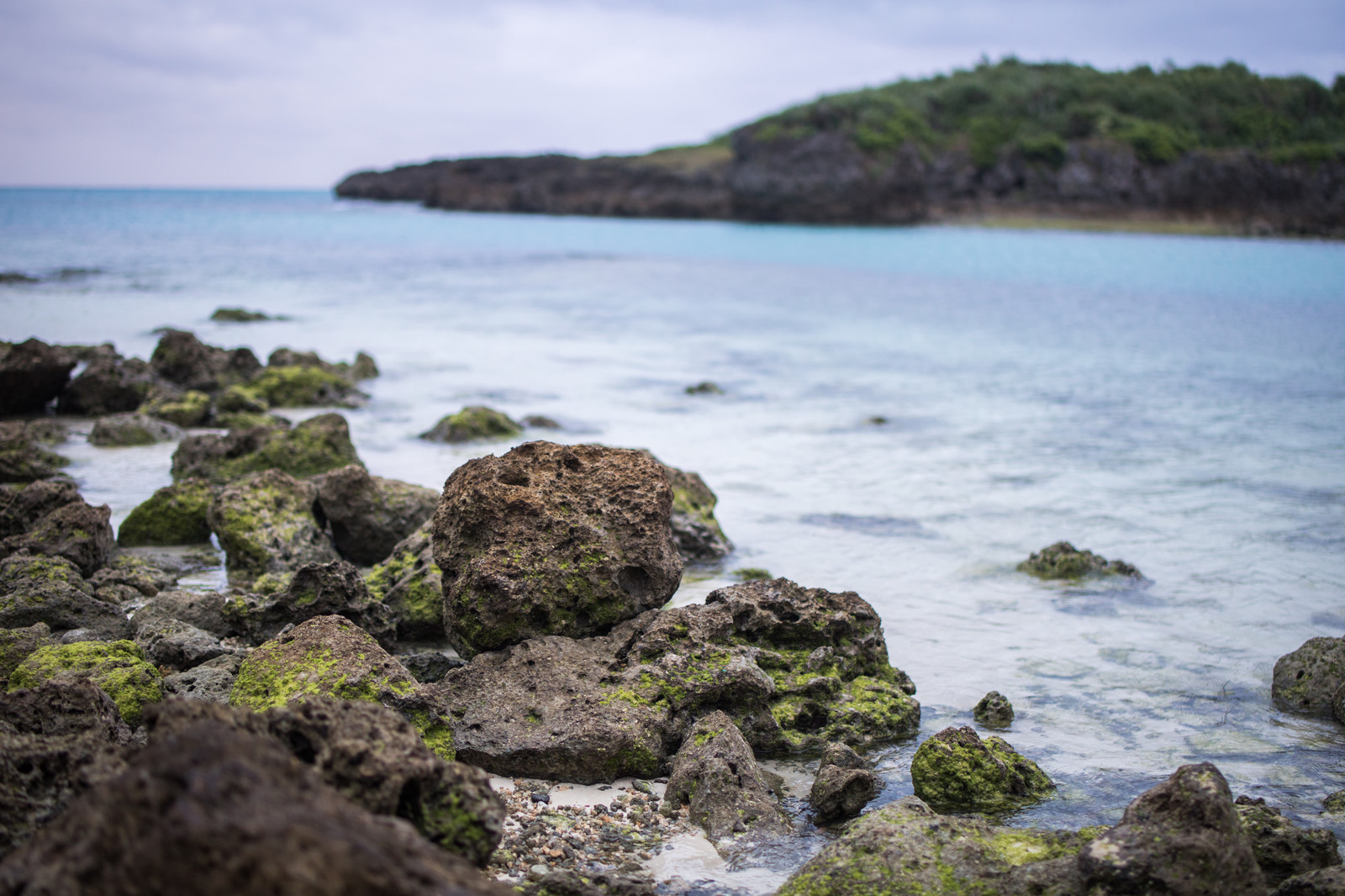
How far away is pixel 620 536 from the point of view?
5.31 meters

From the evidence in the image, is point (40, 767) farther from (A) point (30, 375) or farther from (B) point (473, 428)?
(A) point (30, 375)

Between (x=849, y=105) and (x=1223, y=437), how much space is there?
8672cm

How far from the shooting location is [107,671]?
4.54 meters

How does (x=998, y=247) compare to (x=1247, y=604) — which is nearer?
(x=1247, y=604)

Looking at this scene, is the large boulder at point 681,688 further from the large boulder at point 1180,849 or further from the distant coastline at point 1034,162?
the distant coastline at point 1034,162

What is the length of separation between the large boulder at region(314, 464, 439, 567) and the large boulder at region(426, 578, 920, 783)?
2591 millimetres

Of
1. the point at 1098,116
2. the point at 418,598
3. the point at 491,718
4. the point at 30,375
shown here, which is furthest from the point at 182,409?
the point at 1098,116

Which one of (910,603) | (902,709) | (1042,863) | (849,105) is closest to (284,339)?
(910,603)

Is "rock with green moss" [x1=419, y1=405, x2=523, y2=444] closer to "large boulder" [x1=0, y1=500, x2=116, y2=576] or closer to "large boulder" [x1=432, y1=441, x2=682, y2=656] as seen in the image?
"large boulder" [x1=0, y1=500, x2=116, y2=576]

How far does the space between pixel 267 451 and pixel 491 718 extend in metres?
5.46

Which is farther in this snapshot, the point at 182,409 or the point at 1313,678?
the point at 182,409

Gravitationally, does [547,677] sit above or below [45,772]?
below

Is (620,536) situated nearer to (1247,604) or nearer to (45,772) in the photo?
(45,772)

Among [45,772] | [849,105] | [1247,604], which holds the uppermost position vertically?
[849,105]
